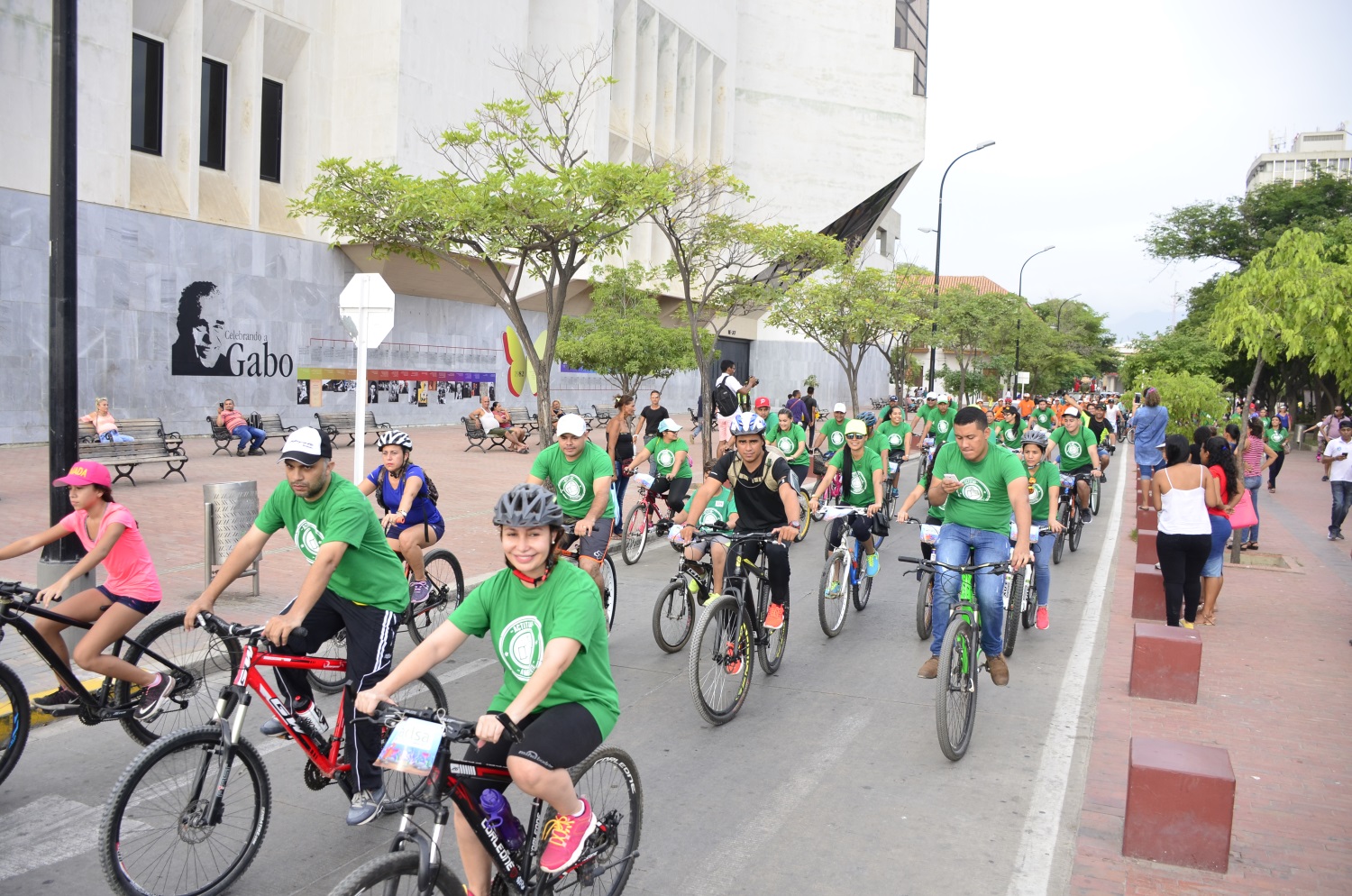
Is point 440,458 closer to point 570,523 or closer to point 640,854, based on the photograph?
point 570,523

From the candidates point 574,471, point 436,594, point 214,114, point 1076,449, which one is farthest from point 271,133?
point 574,471

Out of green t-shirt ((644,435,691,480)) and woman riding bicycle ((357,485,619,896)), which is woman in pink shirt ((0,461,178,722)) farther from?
green t-shirt ((644,435,691,480))

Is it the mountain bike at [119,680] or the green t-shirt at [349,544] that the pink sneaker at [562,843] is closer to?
the green t-shirt at [349,544]

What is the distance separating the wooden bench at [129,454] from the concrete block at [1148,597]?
13.9 metres

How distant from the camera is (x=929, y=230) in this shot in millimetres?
38594

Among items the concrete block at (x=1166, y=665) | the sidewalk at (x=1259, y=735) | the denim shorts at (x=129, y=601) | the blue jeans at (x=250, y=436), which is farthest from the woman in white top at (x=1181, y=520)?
the blue jeans at (x=250, y=436)

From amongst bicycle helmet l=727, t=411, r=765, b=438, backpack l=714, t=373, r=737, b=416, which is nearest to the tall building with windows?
backpack l=714, t=373, r=737, b=416

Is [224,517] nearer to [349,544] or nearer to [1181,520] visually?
[349,544]

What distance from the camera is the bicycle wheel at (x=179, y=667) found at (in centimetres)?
574

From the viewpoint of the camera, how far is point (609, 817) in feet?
12.9

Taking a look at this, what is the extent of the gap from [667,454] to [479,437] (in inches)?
629

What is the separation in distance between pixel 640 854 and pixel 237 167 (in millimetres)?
25466

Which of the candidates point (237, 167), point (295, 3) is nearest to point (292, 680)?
point (237, 167)

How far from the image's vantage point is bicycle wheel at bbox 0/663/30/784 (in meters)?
5.12
